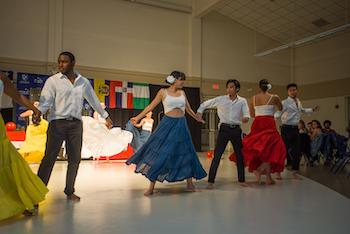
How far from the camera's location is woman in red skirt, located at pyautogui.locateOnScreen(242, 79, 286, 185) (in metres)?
4.42

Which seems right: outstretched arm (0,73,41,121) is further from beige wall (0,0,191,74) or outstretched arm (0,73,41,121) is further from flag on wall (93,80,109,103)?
flag on wall (93,80,109,103)

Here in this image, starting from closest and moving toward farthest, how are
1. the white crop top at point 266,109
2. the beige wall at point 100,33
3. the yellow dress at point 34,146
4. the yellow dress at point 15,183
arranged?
the yellow dress at point 15,183, the white crop top at point 266,109, the yellow dress at point 34,146, the beige wall at point 100,33

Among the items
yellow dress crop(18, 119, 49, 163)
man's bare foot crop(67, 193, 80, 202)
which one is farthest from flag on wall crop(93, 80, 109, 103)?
man's bare foot crop(67, 193, 80, 202)

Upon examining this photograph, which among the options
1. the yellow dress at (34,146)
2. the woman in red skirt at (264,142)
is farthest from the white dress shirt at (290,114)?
the yellow dress at (34,146)

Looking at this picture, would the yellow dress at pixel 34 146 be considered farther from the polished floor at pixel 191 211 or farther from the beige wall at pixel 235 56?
Answer: the beige wall at pixel 235 56

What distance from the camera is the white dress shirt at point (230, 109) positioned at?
14.1 ft

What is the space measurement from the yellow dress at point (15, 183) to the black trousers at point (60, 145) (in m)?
0.43

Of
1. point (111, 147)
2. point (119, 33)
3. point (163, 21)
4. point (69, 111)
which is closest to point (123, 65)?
point (119, 33)

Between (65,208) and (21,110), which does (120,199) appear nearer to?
Result: (65,208)

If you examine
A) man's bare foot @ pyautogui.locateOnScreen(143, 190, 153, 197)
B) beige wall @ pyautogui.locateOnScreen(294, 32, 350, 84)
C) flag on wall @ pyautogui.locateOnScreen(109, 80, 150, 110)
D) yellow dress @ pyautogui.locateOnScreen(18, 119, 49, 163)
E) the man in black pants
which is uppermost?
beige wall @ pyautogui.locateOnScreen(294, 32, 350, 84)

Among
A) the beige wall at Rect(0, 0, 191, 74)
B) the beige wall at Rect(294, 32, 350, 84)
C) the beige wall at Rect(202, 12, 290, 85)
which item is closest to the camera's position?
the beige wall at Rect(0, 0, 191, 74)

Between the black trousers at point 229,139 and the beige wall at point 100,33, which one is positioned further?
the beige wall at point 100,33

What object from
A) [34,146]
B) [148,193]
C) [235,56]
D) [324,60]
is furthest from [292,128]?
[324,60]

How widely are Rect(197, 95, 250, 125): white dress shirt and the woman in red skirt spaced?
296 mm
